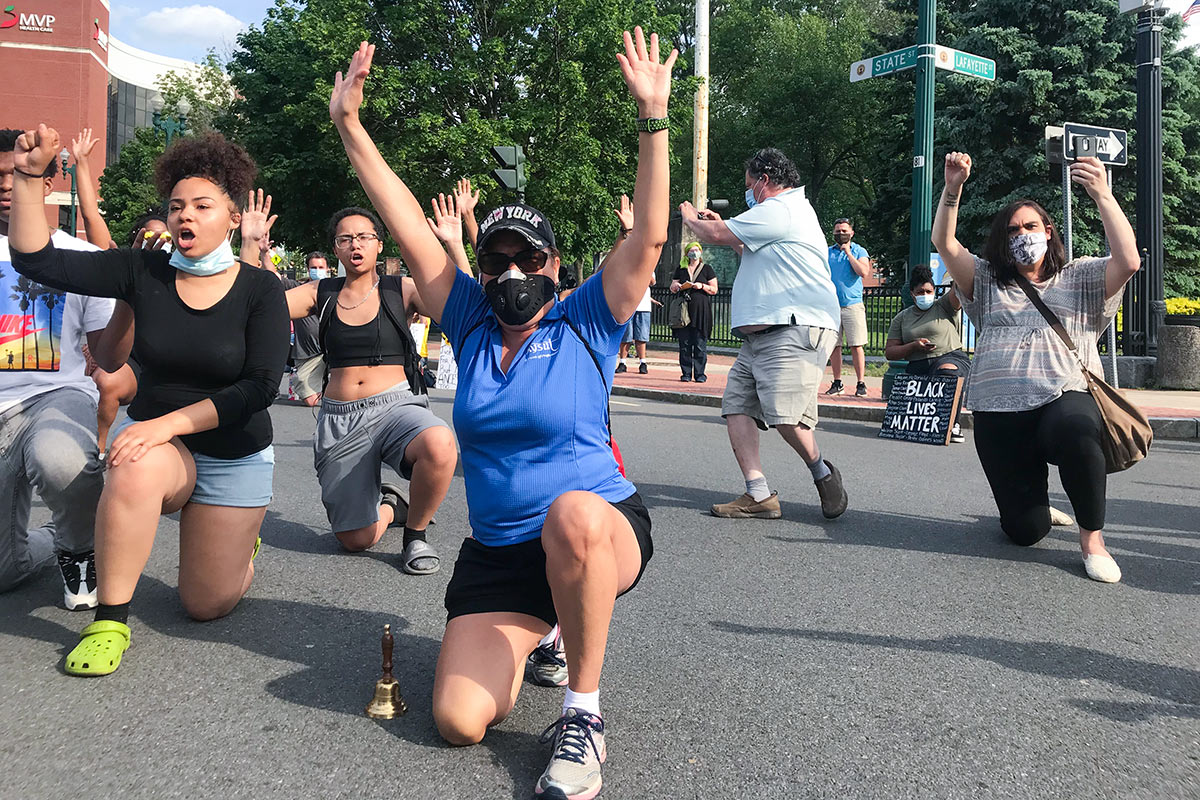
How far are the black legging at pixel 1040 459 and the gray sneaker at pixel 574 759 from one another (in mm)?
3128

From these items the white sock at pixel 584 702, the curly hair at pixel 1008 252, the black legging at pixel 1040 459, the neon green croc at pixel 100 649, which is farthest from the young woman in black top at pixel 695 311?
the white sock at pixel 584 702

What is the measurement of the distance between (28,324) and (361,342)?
4.89 feet

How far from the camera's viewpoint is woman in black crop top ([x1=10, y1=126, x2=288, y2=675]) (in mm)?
3729

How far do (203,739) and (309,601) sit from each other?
4.89 ft

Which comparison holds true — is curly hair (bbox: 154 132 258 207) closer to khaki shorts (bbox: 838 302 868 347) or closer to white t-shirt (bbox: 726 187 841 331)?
white t-shirt (bbox: 726 187 841 331)

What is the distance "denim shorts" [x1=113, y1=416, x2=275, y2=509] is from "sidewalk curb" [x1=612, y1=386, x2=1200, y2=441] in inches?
344

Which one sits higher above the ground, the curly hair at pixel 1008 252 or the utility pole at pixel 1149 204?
the utility pole at pixel 1149 204

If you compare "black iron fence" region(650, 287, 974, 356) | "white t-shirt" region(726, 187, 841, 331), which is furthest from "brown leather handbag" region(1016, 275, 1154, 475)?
"black iron fence" region(650, 287, 974, 356)

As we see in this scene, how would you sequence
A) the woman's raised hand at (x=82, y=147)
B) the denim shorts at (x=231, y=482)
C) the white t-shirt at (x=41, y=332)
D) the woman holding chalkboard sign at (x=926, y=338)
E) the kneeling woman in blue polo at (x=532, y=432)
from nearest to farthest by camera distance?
the kneeling woman in blue polo at (x=532, y=432)
the denim shorts at (x=231, y=482)
the white t-shirt at (x=41, y=332)
the woman's raised hand at (x=82, y=147)
the woman holding chalkboard sign at (x=926, y=338)

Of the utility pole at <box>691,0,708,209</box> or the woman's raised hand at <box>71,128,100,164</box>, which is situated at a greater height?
the utility pole at <box>691,0,708,209</box>

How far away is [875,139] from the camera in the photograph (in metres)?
45.0

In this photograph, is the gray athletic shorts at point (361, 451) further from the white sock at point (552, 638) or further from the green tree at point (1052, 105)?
the green tree at point (1052, 105)

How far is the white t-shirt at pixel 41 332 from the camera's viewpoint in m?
4.44

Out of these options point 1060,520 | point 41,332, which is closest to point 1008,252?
point 1060,520
